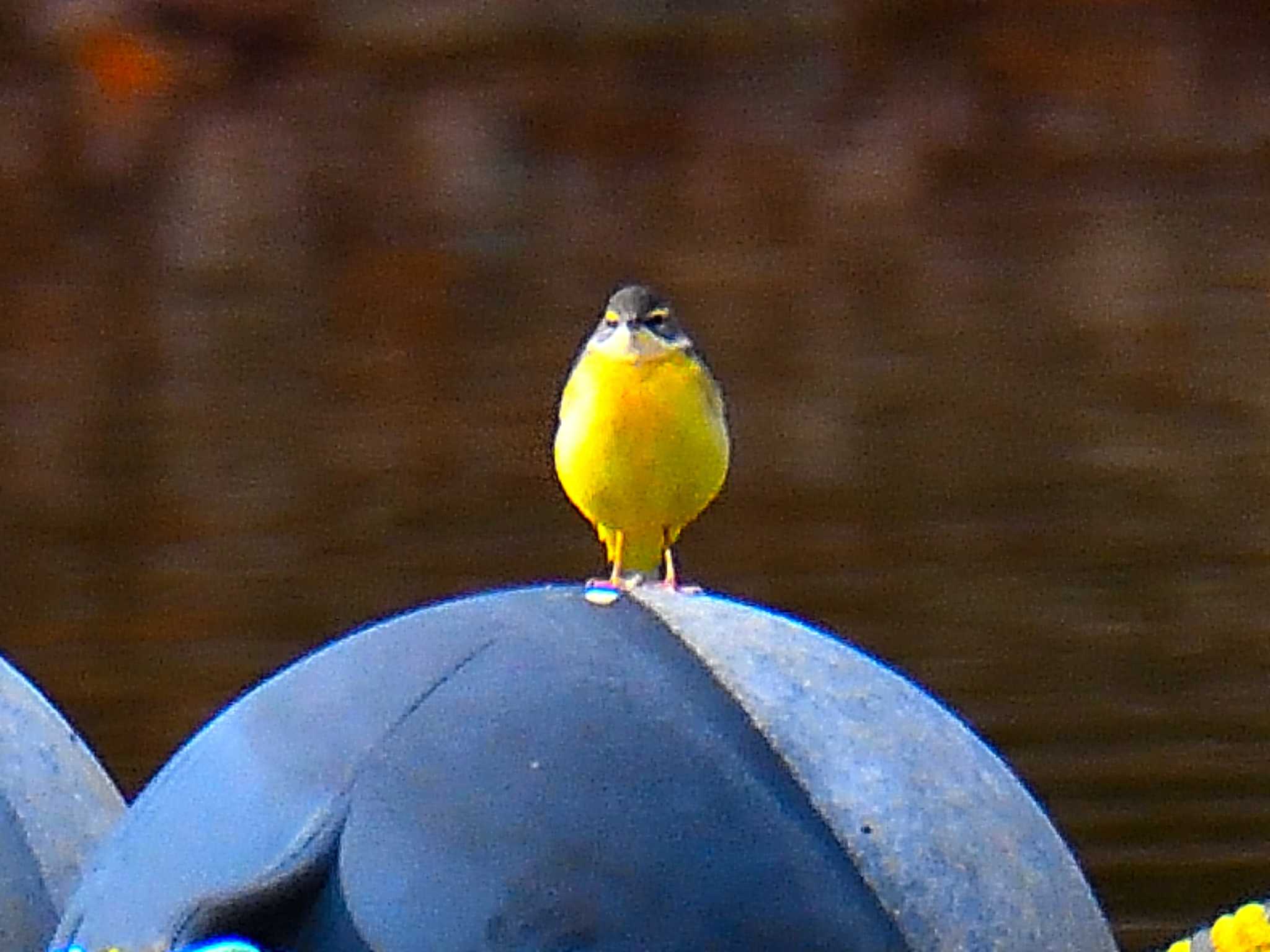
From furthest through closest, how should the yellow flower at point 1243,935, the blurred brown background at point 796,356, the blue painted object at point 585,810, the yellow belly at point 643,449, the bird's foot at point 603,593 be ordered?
1. the blurred brown background at point 796,356
2. the yellow belly at point 643,449
3. the yellow flower at point 1243,935
4. the bird's foot at point 603,593
5. the blue painted object at point 585,810

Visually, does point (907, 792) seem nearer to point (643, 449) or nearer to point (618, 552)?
point (643, 449)

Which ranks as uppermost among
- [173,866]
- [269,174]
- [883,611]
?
[269,174]

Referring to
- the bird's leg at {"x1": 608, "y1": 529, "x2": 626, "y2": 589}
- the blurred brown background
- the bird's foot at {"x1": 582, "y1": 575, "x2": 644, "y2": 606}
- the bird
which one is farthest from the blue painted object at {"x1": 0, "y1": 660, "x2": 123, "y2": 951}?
the blurred brown background

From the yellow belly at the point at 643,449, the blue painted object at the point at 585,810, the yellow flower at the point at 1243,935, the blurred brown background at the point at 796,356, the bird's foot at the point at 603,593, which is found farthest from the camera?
the blurred brown background at the point at 796,356

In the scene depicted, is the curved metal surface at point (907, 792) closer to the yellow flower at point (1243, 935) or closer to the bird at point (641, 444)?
the yellow flower at point (1243, 935)

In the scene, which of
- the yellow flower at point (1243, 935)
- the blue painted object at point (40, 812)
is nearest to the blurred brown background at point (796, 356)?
the blue painted object at point (40, 812)

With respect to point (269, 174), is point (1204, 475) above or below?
below

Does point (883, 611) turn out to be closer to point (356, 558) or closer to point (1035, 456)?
point (1035, 456)

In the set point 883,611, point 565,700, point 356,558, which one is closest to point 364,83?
point 356,558
